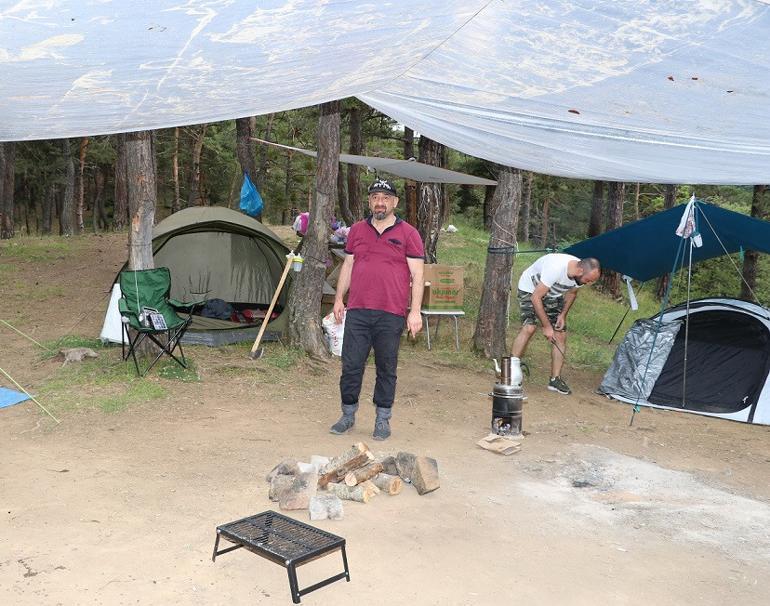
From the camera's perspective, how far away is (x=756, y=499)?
3.87m

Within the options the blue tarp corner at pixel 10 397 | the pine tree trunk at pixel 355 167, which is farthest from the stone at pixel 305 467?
the pine tree trunk at pixel 355 167

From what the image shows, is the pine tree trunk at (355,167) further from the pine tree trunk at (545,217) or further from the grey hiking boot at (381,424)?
the grey hiking boot at (381,424)

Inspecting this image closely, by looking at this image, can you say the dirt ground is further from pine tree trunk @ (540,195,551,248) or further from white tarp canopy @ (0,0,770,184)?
pine tree trunk @ (540,195,551,248)

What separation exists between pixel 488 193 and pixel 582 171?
17315 millimetres

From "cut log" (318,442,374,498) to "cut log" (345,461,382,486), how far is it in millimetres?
33

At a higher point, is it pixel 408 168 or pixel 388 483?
pixel 408 168

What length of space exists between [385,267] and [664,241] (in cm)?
333

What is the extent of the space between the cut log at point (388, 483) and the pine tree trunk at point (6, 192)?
1307 centimetres

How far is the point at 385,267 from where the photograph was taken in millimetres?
4336

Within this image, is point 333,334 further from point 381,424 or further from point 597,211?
point 597,211

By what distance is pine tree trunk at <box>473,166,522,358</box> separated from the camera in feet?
23.2

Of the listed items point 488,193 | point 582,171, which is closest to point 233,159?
point 488,193

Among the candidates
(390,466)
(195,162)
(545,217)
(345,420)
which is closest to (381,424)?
(345,420)

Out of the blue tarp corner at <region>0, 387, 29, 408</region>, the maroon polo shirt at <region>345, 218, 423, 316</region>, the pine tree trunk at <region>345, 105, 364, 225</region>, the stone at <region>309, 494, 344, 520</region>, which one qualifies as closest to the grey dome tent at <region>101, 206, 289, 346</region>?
the blue tarp corner at <region>0, 387, 29, 408</region>
